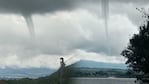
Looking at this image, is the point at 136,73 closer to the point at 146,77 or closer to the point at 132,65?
the point at 132,65

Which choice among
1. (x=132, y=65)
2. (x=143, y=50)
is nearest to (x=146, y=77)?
(x=143, y=50)

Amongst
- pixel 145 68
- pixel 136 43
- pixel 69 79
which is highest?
pixel 136 43

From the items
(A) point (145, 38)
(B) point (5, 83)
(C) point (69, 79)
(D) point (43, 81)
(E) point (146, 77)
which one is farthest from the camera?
(A) point (145, 38)

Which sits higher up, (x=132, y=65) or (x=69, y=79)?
(x=132, y=65)

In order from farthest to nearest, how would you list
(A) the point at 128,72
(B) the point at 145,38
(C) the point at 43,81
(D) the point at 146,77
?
(A) the point at 128,72 → (B) the point at 145,38 → (D) the point at 146,77 → (C) the point at 43,81

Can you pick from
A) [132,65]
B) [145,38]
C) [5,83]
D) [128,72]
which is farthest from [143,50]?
[5,83]

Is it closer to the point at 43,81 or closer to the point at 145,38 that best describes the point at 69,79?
the point at 43,81

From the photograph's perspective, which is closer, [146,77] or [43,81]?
[43,81]
